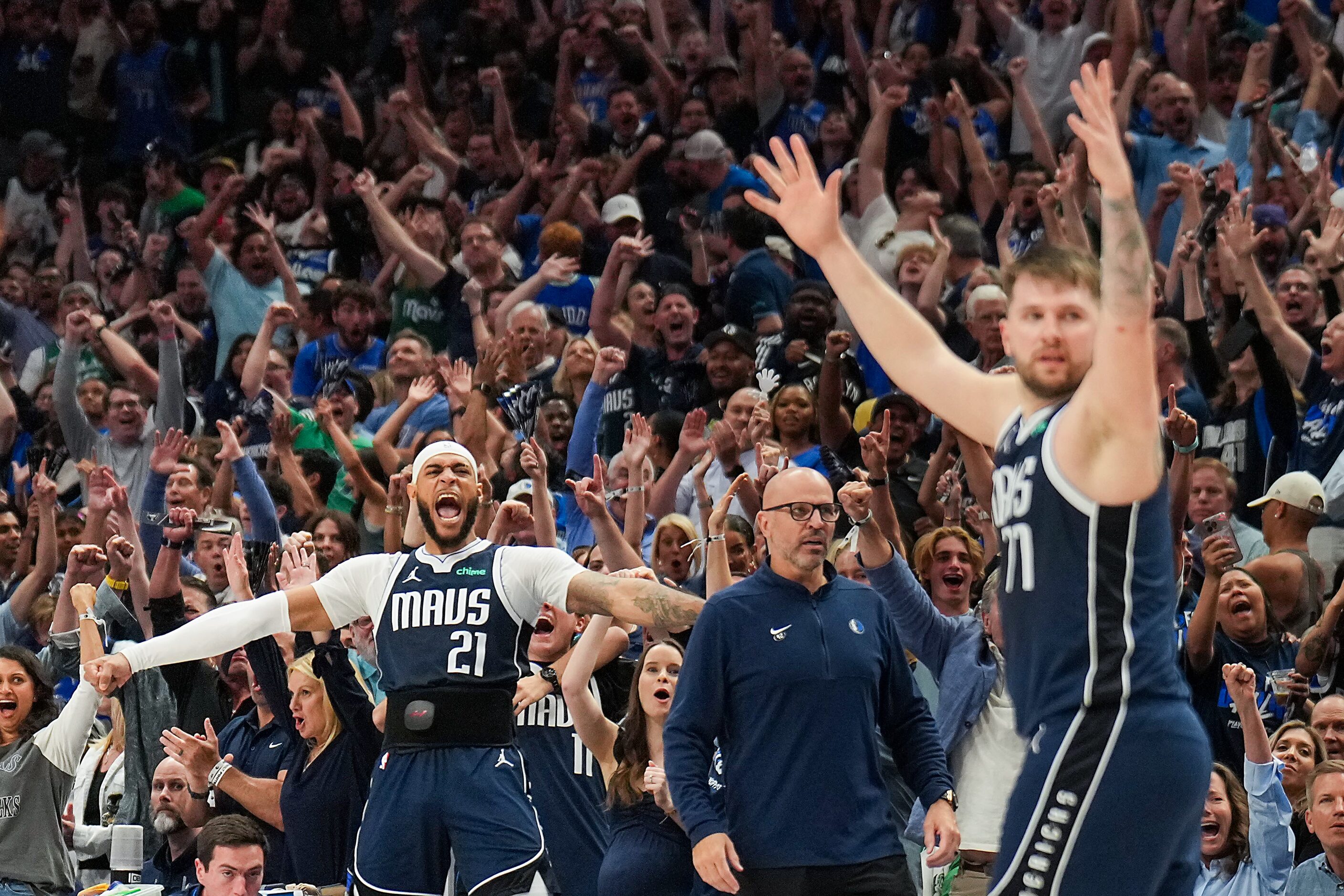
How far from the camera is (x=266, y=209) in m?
14.7

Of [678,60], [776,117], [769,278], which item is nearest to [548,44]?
[678,60]

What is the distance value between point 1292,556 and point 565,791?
3286 millimetres

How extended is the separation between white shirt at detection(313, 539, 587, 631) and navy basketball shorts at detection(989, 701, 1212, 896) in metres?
3.08

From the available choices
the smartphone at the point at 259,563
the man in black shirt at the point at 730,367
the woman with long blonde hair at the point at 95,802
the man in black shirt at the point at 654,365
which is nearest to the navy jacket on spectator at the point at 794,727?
the woman with long blonde hair at the point at 95,802

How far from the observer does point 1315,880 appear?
6688mm

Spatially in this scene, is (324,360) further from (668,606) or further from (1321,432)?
(668,606)

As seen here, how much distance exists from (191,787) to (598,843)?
169 cm

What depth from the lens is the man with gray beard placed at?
813 cm

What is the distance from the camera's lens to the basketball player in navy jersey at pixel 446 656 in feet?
20.9

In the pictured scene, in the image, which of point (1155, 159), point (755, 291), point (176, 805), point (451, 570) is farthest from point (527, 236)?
point (451, 570)

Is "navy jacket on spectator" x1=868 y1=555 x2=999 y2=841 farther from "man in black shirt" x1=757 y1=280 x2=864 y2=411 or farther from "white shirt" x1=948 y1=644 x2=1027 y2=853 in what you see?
"man in black shirt" x1=757 y1=280 x2=864 y2=411

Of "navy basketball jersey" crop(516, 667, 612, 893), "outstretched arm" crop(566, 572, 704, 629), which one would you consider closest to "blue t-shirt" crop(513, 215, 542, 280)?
"navy basketball jersey" crop(516, 667, 612, 893)

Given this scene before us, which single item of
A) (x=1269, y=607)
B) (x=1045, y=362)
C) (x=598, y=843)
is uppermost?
(x=1045, y=362)

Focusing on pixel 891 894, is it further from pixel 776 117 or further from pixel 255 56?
pixel 255 56
